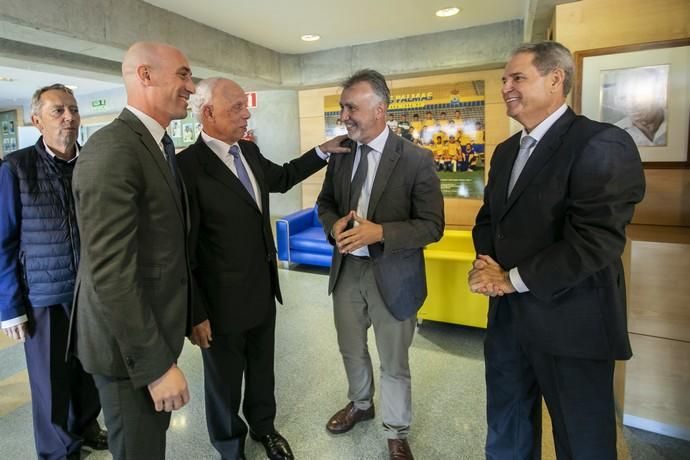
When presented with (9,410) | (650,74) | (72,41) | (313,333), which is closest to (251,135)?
(72,41)

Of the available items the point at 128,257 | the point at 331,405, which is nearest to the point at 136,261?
the point at 128,257

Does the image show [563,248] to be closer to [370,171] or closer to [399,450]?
[370,171]

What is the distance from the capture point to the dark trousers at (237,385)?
1806 millimetres

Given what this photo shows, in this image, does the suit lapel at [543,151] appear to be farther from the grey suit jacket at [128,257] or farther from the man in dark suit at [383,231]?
the grey suit jacket at [128,257]

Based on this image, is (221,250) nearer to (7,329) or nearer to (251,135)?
(7,329)

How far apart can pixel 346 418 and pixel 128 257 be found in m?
1.55

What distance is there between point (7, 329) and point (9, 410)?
1104 millimetres

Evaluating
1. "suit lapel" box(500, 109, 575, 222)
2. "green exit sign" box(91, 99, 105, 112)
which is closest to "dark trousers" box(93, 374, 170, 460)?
"suit lapel" box(500, 109, 575, 222)

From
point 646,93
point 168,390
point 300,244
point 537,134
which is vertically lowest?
point 300,244

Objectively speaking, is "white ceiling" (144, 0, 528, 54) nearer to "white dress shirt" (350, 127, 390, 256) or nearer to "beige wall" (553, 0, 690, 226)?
"beige wall" (553, 0, 690, 226)

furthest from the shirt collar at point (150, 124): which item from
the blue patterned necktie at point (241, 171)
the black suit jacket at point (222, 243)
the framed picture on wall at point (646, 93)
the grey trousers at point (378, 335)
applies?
the framed picture on wall at point (646, 93)

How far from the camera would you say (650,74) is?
2326 millimetres

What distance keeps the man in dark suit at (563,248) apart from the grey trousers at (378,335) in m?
0.53

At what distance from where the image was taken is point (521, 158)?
147 centimetres
